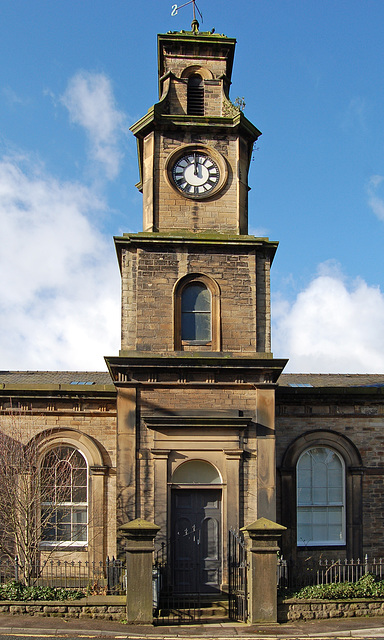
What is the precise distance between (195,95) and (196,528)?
1153cm

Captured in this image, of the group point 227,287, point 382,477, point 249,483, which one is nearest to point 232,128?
point 227,287

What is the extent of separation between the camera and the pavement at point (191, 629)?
40.8 ft

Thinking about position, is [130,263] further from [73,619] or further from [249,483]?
[73,619]

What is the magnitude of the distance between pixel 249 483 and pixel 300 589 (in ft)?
8.77

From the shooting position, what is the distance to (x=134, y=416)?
16.1 metres

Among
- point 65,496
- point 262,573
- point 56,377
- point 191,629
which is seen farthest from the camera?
point 56,377

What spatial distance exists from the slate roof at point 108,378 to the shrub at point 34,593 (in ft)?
28.5

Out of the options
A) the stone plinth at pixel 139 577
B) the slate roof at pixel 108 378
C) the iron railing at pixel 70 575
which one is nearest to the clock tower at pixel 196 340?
the iron railing at pixel 70 575

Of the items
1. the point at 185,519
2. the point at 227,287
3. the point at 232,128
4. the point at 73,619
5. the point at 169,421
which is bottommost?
the point at 73,619

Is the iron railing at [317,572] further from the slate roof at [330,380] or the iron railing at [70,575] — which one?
the slate roof at [330,380]

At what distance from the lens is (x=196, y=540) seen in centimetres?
1575

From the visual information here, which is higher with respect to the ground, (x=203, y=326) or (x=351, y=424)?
(x=203, y=326)

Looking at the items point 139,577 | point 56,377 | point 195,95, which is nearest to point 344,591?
point 139,577

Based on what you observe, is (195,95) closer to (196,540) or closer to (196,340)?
(196,340)
